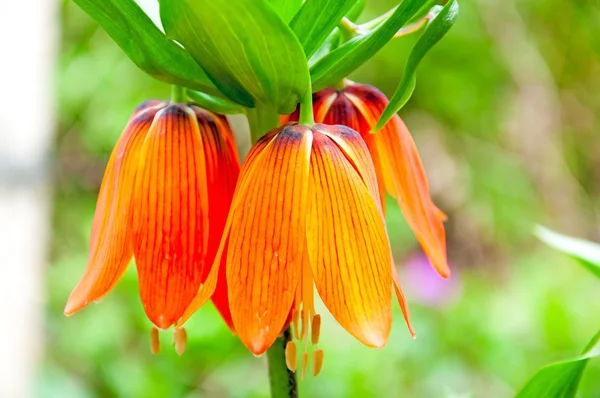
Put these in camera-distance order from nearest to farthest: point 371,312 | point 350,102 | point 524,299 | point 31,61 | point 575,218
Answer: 1. point 371,312
2. point 350,102
3. point 31,61
4. point 524,299
5. point 575,218

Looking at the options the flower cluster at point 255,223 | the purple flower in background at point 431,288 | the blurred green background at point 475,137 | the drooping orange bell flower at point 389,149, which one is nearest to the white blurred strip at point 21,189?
the blurred green background at point 475,137

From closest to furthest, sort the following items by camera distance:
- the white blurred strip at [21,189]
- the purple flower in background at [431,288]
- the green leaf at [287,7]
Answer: the green leaf at [287,7] → the white blurred strip at [21,189] → the purple flower in background at [431,288]

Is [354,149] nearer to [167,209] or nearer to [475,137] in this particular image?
[167,209]

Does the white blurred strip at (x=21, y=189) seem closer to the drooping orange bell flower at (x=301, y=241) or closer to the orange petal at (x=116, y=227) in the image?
the orange petal at (x=116, y=227)

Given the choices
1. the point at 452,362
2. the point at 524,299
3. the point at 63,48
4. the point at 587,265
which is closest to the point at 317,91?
the point at 587,265

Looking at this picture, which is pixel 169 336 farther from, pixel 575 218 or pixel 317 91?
pixel 575 218

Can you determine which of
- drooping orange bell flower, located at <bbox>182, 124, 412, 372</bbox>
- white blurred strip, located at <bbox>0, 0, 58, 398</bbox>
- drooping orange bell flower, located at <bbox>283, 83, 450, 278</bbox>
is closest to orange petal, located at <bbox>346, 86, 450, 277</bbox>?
drooping orange bell flower, located at <bbox>283, 83, 450, 278</bbox>
